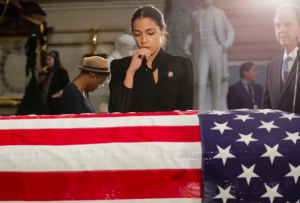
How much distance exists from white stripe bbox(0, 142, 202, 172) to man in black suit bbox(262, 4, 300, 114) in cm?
82

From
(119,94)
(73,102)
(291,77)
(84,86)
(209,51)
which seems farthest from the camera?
(209,51)

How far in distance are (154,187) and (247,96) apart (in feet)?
11.8

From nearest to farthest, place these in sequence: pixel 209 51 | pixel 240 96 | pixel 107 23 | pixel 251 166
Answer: pixel 251 166 < pixel 240 96 < pixel 209 51 < pixel 107 23

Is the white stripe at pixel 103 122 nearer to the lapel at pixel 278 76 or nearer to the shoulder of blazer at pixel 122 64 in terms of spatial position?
the shoulder of blazer at pixel 122 64

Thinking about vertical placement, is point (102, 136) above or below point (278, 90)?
below

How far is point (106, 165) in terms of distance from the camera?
5.74 ft

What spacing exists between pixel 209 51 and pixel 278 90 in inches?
115

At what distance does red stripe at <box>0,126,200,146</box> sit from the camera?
5.91 feet

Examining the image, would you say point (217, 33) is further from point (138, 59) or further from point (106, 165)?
point (106, 165)

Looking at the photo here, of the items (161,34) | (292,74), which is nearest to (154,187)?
(161,34)

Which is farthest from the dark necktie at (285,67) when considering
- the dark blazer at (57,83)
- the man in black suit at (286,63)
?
the dark blazer at (57,83)

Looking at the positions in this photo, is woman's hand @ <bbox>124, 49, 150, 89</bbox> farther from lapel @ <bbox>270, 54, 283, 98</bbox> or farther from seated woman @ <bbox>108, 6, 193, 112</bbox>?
lapel @ <bbox>270, 54, 283, 98</bbox>

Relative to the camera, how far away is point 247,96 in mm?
5129

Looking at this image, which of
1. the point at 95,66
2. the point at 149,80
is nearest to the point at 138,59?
the point at 149,80
